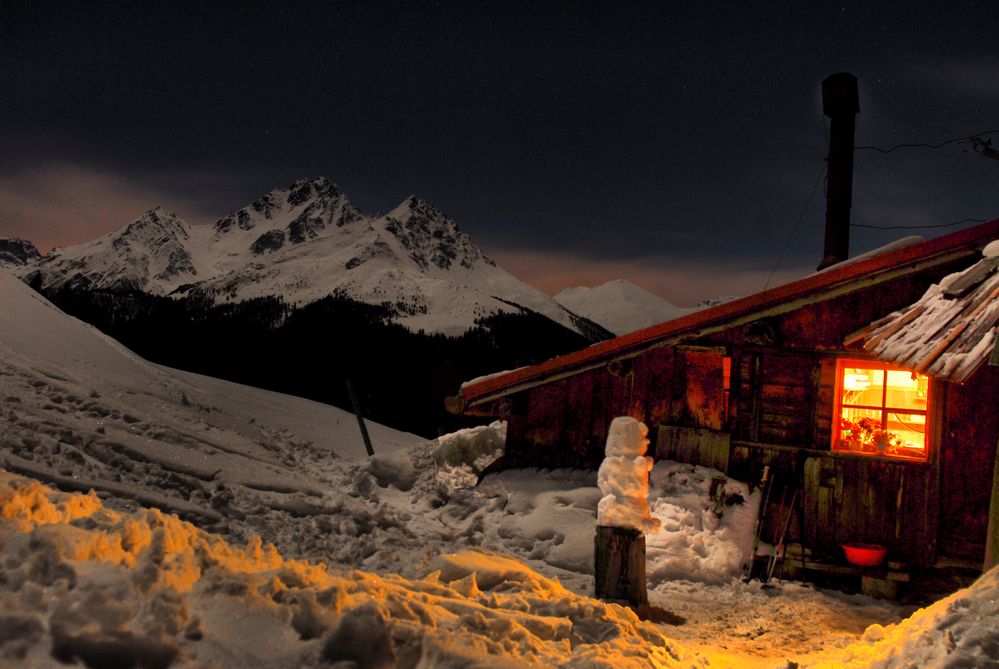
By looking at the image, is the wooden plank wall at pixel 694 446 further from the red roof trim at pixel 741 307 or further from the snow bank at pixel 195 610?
the snow bank at pixel 195 610

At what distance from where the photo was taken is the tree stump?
23.5ft

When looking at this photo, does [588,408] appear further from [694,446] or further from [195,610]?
[195,610]

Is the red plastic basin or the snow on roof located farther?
the red plastic basin

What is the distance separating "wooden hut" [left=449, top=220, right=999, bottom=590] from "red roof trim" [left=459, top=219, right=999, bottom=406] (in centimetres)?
2

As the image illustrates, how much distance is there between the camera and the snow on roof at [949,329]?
6016mm

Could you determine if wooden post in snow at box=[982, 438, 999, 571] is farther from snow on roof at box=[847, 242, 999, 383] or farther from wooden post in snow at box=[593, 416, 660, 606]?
wooden post in snow at box=[593, 416, 660, 606]

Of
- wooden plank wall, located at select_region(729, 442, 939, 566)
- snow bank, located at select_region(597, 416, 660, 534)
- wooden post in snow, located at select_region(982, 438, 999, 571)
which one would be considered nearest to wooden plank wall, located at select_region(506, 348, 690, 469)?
wooden plank wall, located at select_region(729, 442, 939, 566)

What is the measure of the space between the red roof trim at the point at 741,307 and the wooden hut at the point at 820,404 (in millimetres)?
20

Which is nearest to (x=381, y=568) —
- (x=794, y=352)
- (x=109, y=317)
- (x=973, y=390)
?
(x=794, y=352)

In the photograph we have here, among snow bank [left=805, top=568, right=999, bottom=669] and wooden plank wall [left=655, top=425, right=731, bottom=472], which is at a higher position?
wooden plank wall [left=655, top=425, right=731, bottom=472]

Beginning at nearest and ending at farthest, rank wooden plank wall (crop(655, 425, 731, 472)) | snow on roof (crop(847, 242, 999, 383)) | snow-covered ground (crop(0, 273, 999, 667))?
snow-covered ground (crop(0, 273, 999, 667)), snow on roof (crop(847, 242, 999, 383)), wooden plank wall (crop(655, 425, 731, 472))

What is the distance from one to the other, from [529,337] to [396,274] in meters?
51.9

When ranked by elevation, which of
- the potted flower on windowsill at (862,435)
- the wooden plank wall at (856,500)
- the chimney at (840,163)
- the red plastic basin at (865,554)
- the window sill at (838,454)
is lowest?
the red plastic basin at (865,554)

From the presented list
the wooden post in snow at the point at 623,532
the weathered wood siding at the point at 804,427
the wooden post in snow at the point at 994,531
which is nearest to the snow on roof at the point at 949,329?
the wooden post in snow at the point at 994,531
